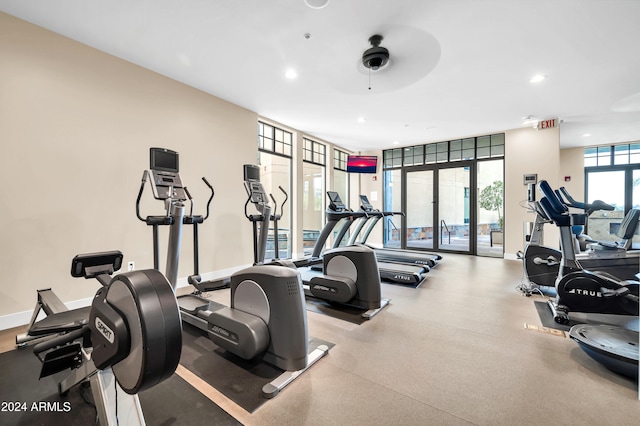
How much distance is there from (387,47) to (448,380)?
325 cm

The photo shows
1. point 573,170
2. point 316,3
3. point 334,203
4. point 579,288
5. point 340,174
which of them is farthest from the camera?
point 340,174

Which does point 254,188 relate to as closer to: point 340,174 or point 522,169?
point 340,174

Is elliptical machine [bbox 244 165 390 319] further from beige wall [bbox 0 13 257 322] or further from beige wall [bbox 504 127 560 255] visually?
beige wall [bbox 504 127 560 255]

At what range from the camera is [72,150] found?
3031 millimetres

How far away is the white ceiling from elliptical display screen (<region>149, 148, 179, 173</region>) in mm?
1300

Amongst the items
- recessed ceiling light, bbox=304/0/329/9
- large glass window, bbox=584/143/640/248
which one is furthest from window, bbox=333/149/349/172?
large glass window, bbox=584/143/640/248

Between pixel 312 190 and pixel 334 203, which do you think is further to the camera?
pixel 312 190

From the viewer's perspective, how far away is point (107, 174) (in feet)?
→ 10.8

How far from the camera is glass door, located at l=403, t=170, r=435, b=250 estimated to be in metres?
7.53

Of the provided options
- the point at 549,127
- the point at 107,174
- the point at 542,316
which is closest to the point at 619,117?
the point at 549,127

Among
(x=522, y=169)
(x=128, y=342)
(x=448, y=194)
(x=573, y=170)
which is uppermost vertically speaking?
(x=573, y=170)

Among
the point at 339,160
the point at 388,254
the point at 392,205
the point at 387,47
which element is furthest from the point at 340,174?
the point at 387,47

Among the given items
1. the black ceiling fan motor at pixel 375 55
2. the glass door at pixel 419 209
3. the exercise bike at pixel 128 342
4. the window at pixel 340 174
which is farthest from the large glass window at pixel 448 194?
the exercise bike at pixel 128 342

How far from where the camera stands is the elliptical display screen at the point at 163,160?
2.65 meters
